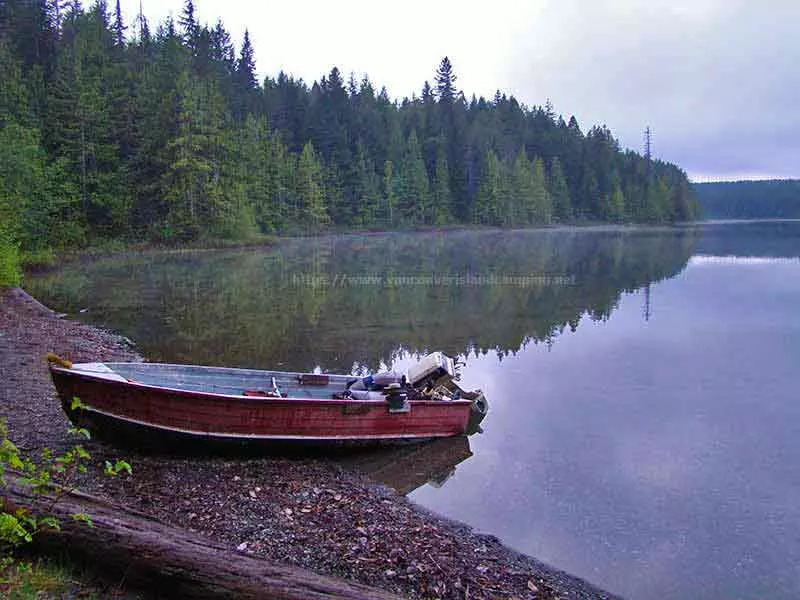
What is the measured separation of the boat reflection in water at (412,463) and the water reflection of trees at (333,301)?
17.8ft

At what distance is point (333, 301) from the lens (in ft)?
93.6

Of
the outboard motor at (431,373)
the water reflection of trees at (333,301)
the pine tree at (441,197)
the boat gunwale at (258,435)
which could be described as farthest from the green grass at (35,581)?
the pine tree at (441,197)

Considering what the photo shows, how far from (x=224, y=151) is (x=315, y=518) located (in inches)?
2102

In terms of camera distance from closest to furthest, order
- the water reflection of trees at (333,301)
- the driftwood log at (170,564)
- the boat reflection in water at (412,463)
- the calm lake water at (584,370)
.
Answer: the driftwood log at (170,564) → the calm lake water at (584,370) → the boat reflection in water at (412,463) → the water reflection of trees at (333,301)

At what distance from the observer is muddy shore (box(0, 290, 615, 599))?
266 inches

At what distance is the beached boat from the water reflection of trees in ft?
15.8

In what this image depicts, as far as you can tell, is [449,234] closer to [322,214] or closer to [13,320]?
[322,214]


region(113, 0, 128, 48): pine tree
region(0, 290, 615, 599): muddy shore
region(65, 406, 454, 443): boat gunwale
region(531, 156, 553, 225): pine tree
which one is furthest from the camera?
region(531, 156, 553, 225): pine tree

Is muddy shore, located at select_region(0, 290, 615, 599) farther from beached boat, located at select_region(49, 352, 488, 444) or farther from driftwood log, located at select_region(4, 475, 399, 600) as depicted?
driftwood log, located at select_region(4, 475, 399, 600)

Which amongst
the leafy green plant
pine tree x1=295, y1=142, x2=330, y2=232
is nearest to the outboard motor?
the leafy green plant

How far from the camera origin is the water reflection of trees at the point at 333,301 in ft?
64.8

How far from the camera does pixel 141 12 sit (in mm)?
84438

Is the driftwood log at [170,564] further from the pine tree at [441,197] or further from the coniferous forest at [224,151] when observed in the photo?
the pine tree at [441,197]

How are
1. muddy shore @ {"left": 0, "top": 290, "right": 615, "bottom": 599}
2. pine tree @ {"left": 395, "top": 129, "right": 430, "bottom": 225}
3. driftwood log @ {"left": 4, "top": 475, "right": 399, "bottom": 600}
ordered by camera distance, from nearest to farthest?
driftwood log @ {"left": 4, "top": 475, "right": 399, "bottom": 600} → muddy shore @ {"left": 0, "top": 290, "right": 615, "bottom": 599} → pine tree @ {"left": 395, "top": 129, "right": 430, "bottom": 225}
